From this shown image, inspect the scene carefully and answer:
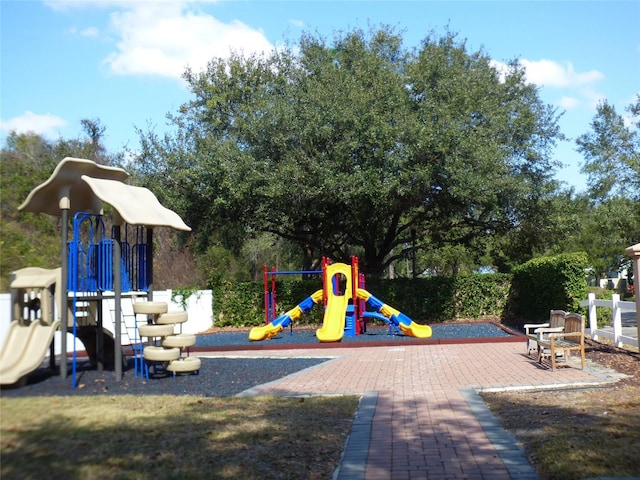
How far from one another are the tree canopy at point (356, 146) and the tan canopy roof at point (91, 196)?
829cm

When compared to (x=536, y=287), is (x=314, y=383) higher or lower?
lower

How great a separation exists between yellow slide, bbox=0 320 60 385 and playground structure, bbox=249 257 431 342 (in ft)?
29.8

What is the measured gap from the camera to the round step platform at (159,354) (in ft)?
36.0

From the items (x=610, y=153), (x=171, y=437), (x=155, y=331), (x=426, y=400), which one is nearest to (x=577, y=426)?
(x=426, y=400)

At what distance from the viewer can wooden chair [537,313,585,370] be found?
11457mm

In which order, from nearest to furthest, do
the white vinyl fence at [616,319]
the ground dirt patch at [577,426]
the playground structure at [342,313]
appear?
the ground dirt patch at [577,426], the white vinyl fence at [616,319], the playground structure at [342,313]

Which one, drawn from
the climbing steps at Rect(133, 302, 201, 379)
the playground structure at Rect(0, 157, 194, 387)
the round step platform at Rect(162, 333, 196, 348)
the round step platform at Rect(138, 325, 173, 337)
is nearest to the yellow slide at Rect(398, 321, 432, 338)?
the climbing steps at Rect(133, 302, 201, 379)

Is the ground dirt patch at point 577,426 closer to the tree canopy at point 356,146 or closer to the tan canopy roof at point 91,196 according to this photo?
the tan canopy roof at point 91,196

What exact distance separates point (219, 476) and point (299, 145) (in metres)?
16.0

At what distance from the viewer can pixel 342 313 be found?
1889 cm

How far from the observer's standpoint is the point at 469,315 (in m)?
24.6

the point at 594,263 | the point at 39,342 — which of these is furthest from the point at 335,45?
the point at 594,263

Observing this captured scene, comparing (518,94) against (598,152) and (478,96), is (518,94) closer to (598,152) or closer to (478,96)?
(478,96)

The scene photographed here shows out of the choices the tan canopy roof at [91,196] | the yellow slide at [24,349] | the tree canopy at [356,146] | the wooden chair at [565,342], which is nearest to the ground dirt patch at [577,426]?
the wooden chair at [565,342]
